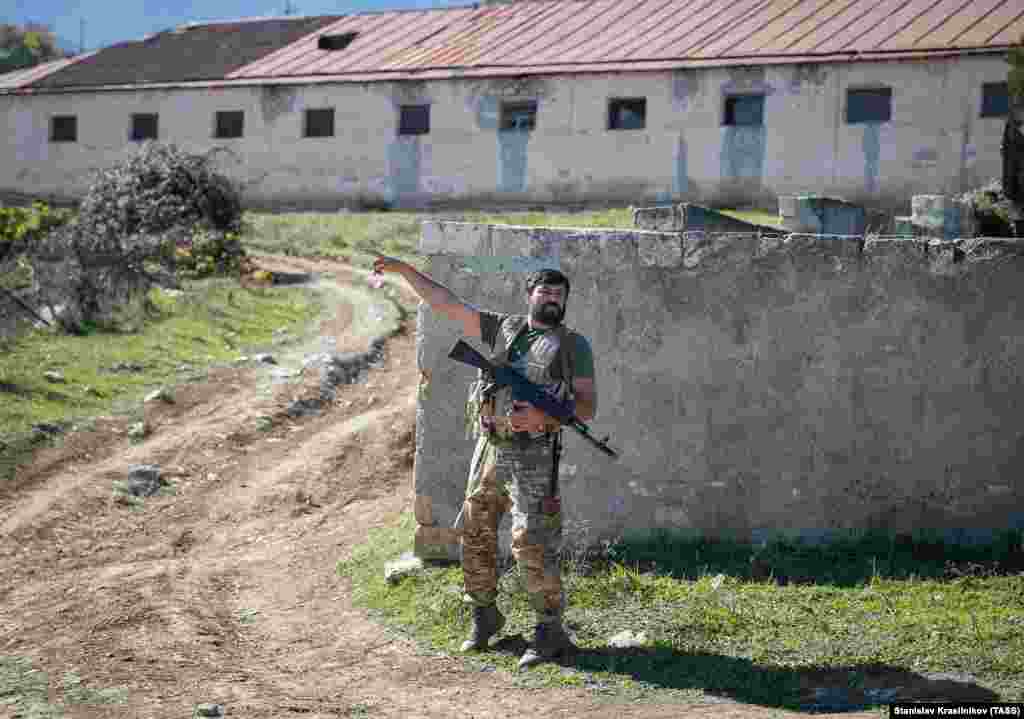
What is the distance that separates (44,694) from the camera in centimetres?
617

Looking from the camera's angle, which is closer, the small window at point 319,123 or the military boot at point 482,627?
the military boot at point 482,627

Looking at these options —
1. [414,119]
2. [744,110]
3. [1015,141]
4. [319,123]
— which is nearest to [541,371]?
[1015,141]

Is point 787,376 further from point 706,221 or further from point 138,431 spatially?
point 138,431

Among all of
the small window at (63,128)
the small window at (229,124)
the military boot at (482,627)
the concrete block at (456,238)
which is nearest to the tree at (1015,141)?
the concrete block at (456,238)

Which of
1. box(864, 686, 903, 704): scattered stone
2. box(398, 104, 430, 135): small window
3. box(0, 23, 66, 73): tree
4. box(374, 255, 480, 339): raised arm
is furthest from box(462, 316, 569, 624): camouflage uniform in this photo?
box(0, 23, 66, 73): tree

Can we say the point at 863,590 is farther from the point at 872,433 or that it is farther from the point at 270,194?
the point at 270,194

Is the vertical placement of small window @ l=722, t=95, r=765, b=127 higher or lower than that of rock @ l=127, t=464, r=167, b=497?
higher

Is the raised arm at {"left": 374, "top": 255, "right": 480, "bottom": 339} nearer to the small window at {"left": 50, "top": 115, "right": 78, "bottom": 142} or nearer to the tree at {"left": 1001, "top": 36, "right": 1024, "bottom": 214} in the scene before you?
the tree at {"left": 1001, "top": 36, "right": 1024, "bottom": 214}

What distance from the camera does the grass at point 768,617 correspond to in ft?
19.8

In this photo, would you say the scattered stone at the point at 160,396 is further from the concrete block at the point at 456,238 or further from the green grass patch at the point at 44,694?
the green grass patch at the point at 44,694

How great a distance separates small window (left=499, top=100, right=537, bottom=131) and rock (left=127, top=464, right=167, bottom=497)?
1773cm

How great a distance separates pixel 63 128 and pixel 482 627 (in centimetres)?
2819

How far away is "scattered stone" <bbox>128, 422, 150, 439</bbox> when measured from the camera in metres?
11.7

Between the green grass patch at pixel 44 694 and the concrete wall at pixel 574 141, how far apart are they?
20.2 meters
